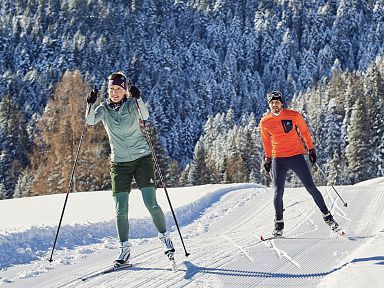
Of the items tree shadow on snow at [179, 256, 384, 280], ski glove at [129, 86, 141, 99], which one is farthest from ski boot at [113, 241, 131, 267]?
ski glove at [129, 86, 141, 99]

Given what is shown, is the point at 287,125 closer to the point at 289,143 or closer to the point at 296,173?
the point at 289,143

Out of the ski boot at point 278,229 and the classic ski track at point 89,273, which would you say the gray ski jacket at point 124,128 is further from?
the ski boot at point 278,229

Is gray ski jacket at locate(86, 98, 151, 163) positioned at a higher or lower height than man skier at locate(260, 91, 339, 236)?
higher

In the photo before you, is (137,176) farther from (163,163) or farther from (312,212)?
(163,163)

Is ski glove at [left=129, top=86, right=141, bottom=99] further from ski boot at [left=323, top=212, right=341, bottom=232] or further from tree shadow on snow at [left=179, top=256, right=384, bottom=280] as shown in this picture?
ski boot at [left=323, top=212, right=341, bottom=232]

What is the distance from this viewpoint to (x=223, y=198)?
13398 mm

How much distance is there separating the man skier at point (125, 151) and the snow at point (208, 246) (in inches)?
24.0

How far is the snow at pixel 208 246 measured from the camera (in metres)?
5.67

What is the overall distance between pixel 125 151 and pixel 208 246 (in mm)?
2054

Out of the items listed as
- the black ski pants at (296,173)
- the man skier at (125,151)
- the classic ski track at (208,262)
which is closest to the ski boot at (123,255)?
the man skier at (125,151)

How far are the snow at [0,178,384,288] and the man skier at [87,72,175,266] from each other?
609 mm

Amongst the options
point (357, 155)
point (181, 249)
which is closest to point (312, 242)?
point (181, 249)

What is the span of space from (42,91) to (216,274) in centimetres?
18206

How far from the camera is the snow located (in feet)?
18.6
